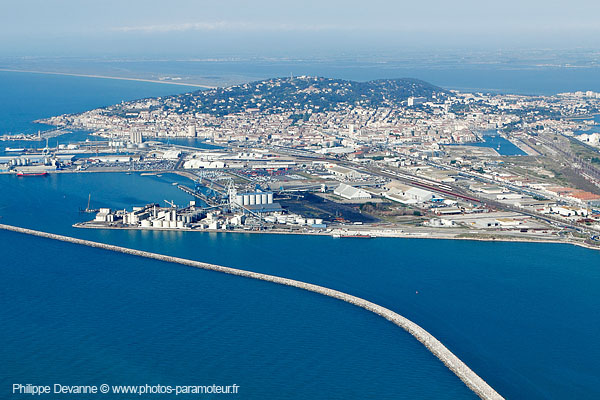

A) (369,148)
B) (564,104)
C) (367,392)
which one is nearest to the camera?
(367,392)

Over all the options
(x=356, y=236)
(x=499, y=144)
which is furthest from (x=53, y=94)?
(x=356, y=236)

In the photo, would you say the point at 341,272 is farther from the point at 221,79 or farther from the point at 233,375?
the point at 221,79

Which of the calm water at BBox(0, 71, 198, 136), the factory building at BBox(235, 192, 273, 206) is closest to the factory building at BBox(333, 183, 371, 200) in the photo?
the factory building at BBox(235, 192, 273, 206)

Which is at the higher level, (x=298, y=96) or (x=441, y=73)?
(x=298, y=96)

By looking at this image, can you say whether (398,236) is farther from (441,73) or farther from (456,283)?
(441,73)

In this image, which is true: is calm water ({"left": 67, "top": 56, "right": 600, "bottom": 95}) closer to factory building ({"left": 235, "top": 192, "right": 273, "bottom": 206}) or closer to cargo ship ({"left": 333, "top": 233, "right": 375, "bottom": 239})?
factory building ({"left": 235, "top": 192, "right": 273, "bottom": 206})

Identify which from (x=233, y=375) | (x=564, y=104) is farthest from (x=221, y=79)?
(x=233, y=375)

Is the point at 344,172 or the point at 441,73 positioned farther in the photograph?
the point at 441,73
